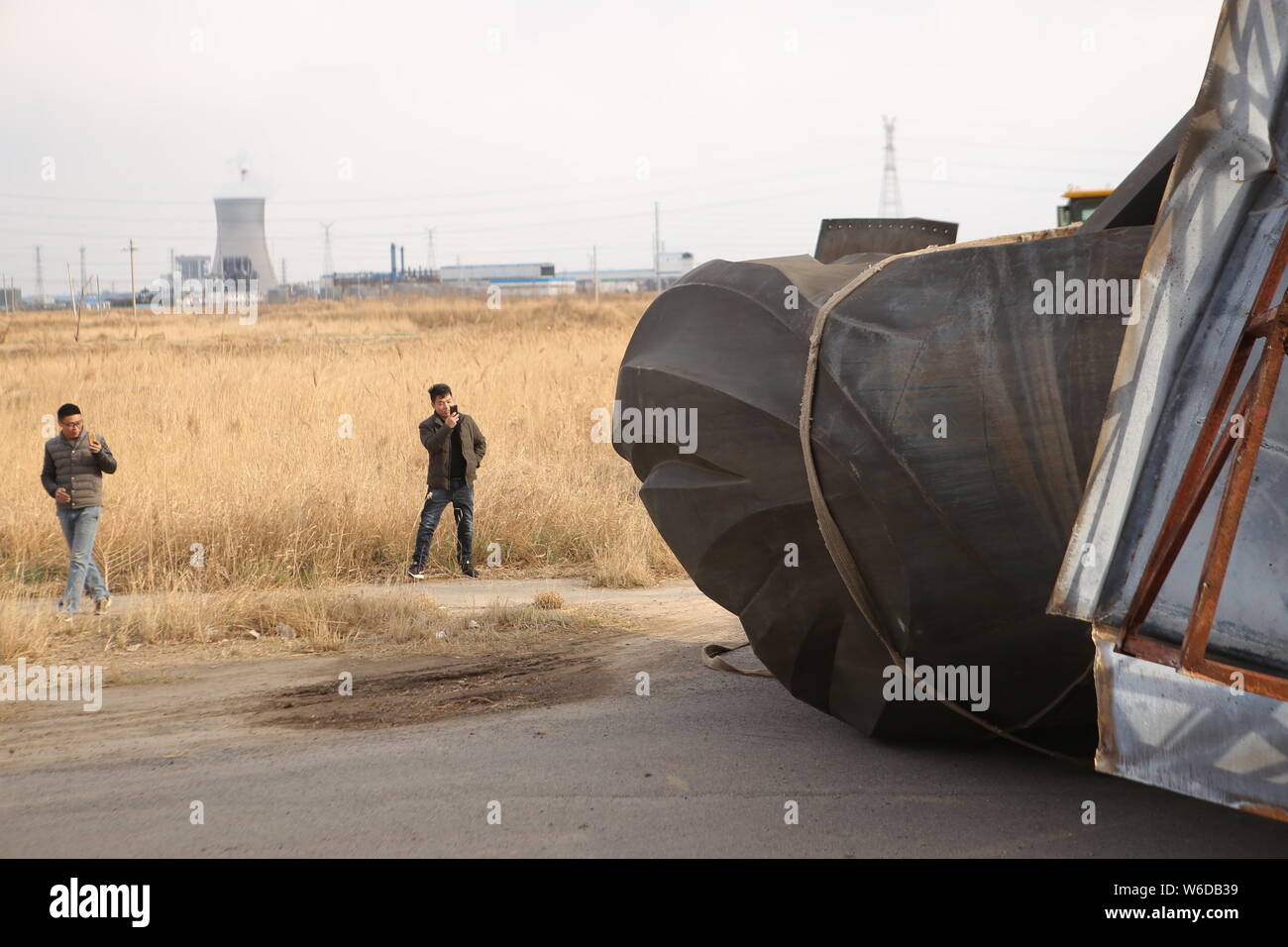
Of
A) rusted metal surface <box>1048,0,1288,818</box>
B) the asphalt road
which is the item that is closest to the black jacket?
the asphalt road

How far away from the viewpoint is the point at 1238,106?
3.49 meters

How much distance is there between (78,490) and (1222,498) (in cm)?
796

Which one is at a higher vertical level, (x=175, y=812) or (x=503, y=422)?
(x=503, y=422)

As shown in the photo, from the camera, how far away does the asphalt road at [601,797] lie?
14.3ft

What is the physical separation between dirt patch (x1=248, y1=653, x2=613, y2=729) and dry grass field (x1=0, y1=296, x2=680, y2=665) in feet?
8.47

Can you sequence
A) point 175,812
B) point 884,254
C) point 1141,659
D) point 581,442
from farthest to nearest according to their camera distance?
point 581,442
point 884,254
point 175,812
point 1141,659

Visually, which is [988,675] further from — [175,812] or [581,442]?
[581,442]

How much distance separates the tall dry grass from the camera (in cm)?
984

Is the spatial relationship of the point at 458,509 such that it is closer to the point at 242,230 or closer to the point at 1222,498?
the point at 1222,498

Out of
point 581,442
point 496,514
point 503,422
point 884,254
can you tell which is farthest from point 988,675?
point 503,422

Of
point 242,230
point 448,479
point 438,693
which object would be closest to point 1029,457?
point 438,693

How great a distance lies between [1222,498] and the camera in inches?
129

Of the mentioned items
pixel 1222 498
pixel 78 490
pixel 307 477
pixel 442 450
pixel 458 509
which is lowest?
pixel 458 509
